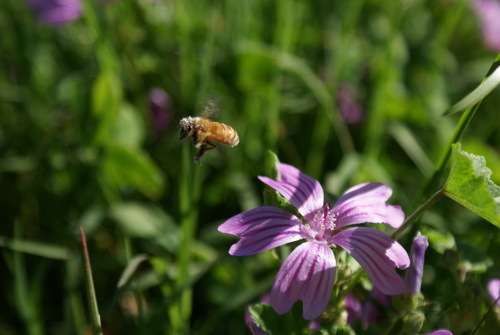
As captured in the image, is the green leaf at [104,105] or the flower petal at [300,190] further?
the green leaf at [104,105]

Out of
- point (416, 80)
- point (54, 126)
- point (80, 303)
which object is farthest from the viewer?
point (416, 80)

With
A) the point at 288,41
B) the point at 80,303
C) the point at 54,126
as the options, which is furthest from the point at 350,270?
the point at 54,126

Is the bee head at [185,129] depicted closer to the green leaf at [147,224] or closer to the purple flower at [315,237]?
the purple flower at [315,237]

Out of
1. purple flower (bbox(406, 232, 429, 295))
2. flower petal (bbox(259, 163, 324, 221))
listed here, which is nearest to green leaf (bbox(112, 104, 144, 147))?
flower petal (bbox(259, 163, 324, 221))

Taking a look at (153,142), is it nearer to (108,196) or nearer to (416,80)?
(108,196)

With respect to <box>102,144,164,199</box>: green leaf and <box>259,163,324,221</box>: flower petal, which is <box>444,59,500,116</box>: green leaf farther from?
<box>102,144,164,199</box>: green leaf

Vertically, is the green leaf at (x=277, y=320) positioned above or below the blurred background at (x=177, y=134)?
above

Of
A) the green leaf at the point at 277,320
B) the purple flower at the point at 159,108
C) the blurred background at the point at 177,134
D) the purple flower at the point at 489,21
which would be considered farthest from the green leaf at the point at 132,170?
the purple flower at the point at 489,21
